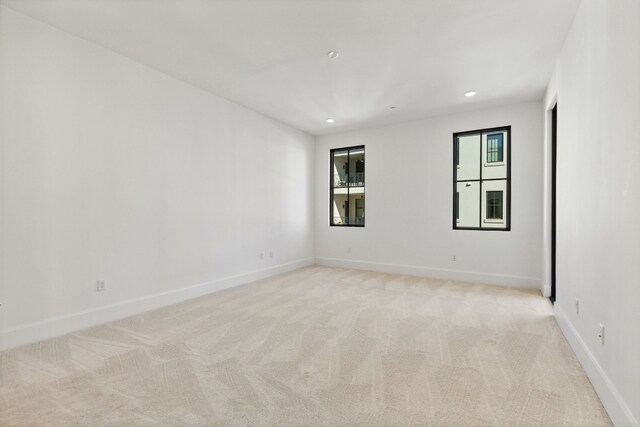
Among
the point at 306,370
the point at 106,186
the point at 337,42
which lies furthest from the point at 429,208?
the point at 106,186

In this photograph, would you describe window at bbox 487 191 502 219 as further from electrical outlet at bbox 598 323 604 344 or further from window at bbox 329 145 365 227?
electrical outlet at bbox 598 323 604 344

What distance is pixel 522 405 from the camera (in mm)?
1859

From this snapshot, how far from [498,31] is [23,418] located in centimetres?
454

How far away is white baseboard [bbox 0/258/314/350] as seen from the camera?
2.67 meters

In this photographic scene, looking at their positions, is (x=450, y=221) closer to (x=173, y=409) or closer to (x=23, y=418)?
(x=173, y=409)

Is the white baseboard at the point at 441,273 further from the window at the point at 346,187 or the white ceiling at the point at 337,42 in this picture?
the white ceiling at the point at 337,42

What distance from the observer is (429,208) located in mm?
5535

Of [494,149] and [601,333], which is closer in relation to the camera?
[601,333]

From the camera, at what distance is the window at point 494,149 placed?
45.5 ft

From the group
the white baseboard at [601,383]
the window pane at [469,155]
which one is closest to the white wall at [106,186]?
the white baseboard at [601,383]

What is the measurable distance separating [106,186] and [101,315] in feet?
4.41

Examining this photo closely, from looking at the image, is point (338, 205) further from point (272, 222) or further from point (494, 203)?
point (494, 203)

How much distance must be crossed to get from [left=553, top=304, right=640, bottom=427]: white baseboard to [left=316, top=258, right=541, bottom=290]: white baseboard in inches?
82.3

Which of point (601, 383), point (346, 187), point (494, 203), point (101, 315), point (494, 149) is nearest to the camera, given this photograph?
point (601, 383)
